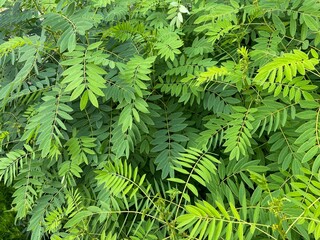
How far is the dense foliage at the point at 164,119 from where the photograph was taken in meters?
1.08

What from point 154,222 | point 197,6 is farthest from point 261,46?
point 154,222

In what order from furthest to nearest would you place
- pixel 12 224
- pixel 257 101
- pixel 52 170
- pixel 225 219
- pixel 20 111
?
pixel 12 224
pixel 20 111
pixel 52 170
pixel 257 101
pixel 225 219

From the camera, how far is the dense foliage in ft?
3.56

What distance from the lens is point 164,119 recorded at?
1.30 metres

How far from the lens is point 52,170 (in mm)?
1374

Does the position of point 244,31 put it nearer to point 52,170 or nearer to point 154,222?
point 154,222

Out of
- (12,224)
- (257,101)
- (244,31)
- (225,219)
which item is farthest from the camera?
(12,224)

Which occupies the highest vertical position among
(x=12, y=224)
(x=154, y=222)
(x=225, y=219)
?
(x=225, y=219)

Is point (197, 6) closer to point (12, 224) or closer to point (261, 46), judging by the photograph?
point (261, 46)

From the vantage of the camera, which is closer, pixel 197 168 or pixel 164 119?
pixel 197 168

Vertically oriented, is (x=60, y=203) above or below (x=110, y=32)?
below

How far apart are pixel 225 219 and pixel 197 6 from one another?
0.77 m

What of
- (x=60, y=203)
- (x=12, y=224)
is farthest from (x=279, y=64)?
(x=12, y=224)

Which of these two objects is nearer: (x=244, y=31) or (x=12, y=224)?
(x=244, y=31)
